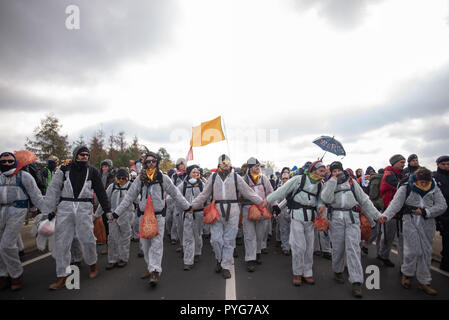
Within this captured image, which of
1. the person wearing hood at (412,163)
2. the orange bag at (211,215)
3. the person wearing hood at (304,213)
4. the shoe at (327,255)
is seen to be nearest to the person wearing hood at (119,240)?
the orange bag at (211,215)

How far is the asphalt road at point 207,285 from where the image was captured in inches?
145

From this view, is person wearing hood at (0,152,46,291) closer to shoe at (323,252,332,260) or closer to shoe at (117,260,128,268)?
shoe at (117,260,128,268)

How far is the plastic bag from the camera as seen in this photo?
158 inches

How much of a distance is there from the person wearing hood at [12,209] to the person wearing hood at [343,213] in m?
5.27

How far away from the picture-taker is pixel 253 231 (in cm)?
523

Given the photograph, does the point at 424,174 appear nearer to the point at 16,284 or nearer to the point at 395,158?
the point at 395,158

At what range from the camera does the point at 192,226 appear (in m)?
5.49

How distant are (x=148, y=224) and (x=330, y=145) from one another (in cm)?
437

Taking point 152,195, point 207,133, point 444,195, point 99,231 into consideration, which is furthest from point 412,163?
point 207,133

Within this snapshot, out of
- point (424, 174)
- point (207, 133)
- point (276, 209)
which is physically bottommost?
point (276, 209)

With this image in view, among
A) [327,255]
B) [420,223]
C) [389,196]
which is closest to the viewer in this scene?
[420,223]
